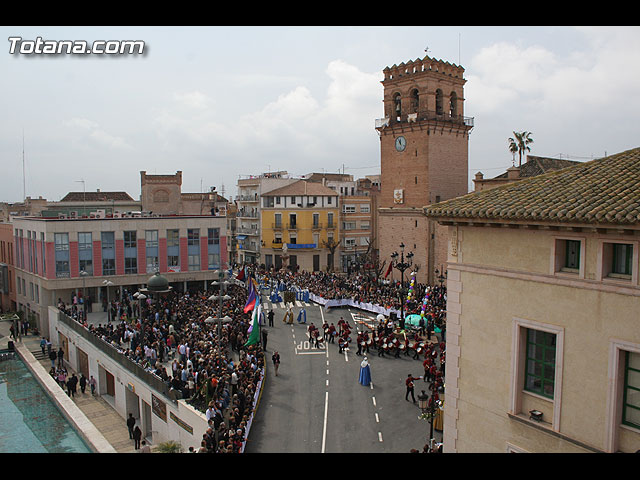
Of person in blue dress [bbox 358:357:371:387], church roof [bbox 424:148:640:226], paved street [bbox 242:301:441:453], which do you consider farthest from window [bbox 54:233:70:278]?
church roof [bbox 424:148:640:226]

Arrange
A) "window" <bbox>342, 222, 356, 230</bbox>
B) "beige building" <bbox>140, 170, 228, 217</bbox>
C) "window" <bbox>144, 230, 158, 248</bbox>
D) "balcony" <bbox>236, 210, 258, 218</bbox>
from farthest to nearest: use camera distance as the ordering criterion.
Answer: "balcony" <bbox>236, 210, 258, 218</bbox> < "window" <bbox>342, 222, 356, 230</bbox> < "beige building" <bbox>140, 170, 228, 217</bbox> < "window" <bbox>144, 230, 158, 248</bbox>

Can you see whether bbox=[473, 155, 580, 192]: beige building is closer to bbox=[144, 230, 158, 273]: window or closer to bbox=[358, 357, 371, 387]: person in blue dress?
bbox=[358, 357, 371, 387]: person in blue dress

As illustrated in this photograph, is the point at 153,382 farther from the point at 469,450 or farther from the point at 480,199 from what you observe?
the point at 480,199

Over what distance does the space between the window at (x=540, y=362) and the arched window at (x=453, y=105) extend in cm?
4178

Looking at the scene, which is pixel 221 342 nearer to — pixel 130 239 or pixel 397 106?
pixel 130 239

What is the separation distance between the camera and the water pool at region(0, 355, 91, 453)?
82.5 ft

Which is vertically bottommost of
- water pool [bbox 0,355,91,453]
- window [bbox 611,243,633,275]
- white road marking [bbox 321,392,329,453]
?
water pool [bbox 0,355,91,453]

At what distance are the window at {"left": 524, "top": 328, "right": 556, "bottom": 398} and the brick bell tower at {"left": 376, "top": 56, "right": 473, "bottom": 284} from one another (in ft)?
116

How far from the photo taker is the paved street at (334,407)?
1855cm

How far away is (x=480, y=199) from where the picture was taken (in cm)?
1463

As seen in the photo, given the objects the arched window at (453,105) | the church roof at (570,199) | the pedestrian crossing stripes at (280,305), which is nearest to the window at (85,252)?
the pedestrian crossing stripes at (280,305)

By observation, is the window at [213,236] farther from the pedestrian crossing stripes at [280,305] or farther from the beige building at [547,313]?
the beige building at [547,313]

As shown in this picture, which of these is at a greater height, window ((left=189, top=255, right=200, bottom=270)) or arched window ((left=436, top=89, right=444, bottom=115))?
arched window ((left=436, top=89, right=444, bottom=115))
